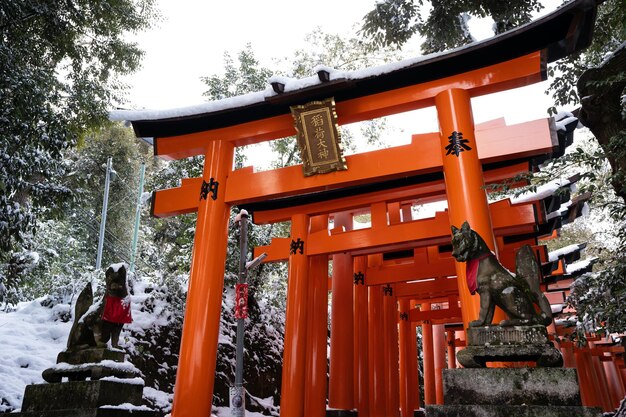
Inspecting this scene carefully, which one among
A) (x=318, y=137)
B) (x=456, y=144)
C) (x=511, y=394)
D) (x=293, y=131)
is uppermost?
(x=293, y=131)

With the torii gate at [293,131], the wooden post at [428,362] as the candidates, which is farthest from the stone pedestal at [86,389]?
the wooden post at [428,362]

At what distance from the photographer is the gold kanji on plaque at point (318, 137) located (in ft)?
25.4

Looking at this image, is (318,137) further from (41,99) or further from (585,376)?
(585,376)

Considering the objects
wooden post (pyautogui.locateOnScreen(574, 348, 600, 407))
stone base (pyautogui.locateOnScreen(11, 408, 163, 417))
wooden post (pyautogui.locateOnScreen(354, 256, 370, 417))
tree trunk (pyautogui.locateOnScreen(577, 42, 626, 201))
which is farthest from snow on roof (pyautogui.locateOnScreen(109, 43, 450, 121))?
wooden post (pyautogui.locateOnScreen(574, 348, 600, 407))

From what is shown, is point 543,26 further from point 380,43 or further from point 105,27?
point 105,27

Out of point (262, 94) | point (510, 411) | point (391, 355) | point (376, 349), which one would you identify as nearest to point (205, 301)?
point (262, 94)

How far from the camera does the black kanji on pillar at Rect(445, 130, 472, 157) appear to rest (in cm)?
676

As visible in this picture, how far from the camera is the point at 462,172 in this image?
661cm

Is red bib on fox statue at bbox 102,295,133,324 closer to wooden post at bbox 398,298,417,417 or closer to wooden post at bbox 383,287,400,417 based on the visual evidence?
wooden post at bbox 383,287,400,417

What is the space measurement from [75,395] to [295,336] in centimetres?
487

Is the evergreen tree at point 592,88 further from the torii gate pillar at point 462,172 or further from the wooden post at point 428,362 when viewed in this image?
the wooden post at point 428,362

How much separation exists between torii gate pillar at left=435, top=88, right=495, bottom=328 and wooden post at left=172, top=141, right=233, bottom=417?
396cm

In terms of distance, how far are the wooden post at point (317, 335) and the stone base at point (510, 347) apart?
22.9 feet

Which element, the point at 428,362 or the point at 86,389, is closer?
the point at 86,389
